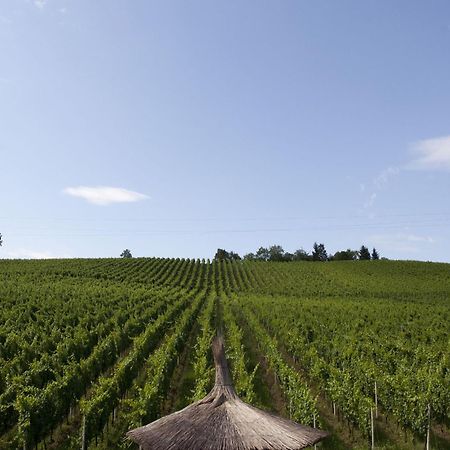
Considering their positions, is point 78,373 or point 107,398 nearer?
point 107,398

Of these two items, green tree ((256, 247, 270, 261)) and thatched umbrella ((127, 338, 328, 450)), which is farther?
green tree ((256, 247, 270, 261))

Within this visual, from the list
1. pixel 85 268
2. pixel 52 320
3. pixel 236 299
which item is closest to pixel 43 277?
pixel 85 268

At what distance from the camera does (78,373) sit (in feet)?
58.3

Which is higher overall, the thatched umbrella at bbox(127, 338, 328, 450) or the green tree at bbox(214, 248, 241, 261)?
the green tree at bbox(214, 248, 241, 261)

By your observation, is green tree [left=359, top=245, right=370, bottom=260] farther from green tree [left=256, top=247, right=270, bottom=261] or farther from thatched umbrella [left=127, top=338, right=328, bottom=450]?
thatched umbrella [left=127, top=338, right=328, bottom=450]

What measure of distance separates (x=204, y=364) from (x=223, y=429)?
42.3ft

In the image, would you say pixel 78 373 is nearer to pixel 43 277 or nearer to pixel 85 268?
pixel 43 277

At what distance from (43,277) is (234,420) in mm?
52521

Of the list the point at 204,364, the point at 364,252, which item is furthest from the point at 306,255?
the point at 204,364

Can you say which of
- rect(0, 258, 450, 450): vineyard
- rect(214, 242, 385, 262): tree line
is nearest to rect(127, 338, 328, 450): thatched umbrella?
rect(0, 258, 450, 450): vineyard

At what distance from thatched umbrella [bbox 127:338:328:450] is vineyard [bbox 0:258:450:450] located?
257 inches

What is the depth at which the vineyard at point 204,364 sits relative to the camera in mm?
14477

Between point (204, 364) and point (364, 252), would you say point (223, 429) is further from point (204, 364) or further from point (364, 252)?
point (364, 252)

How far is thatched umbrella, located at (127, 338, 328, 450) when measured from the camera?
654 centimetres
